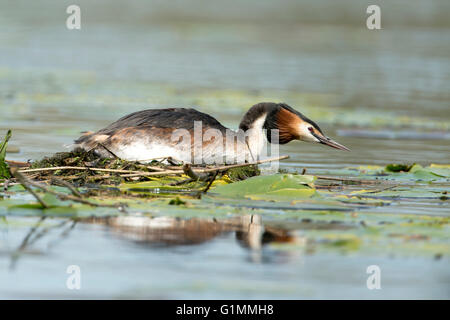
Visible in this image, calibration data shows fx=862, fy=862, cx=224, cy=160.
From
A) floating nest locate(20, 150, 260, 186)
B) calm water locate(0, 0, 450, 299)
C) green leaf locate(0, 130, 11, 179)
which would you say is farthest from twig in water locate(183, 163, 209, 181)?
green leaf locate(0, 130, 11, 179)

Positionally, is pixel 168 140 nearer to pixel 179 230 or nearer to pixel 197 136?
pixel 197 136

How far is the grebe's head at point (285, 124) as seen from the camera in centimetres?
925

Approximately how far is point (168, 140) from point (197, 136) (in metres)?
0.31

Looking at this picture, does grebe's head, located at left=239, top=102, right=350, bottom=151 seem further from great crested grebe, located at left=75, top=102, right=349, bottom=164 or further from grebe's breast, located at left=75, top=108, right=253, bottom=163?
grebe's breast, located at left=75, top=108, right=253, bottom=163

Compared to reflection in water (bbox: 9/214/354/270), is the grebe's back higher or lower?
higher

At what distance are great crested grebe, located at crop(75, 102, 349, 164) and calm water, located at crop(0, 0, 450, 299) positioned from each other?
49.5 inches

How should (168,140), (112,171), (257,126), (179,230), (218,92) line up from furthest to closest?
1. (218,92)
2. (257,126)
3. (168,140)
4. (112,171)
5. (179,230)

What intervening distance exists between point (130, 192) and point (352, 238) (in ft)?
8.42

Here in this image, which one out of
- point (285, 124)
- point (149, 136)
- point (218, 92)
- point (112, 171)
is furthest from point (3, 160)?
point (218, 92)

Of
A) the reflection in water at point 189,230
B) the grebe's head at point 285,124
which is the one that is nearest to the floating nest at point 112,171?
the grebe's head at point 285,124

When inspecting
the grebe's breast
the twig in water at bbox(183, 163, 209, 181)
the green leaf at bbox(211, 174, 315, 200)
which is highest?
the grebe's breast

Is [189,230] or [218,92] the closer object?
[189,230]

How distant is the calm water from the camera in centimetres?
546

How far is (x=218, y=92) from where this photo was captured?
709 inches
